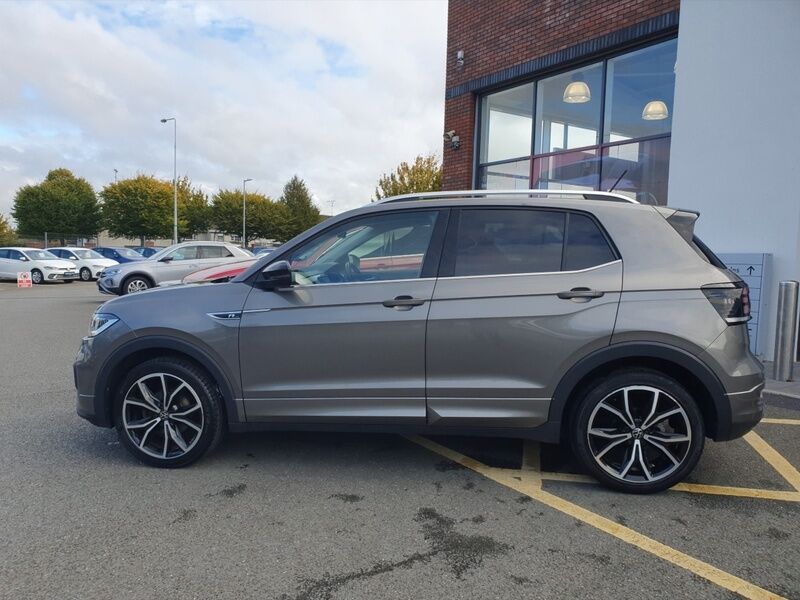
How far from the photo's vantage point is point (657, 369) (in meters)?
→ 3.45

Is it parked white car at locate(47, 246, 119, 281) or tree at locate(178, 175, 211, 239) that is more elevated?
tree at locate(178, 175, 211, 239)

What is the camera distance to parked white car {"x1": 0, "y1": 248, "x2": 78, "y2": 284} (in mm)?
22641

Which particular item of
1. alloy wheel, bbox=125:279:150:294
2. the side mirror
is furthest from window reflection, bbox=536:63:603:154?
alloy wheel, bbox=125:279:150:294

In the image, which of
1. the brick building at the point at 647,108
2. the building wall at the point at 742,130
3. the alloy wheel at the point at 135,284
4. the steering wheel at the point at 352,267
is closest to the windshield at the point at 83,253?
the alloy wheel at the point at 135,284

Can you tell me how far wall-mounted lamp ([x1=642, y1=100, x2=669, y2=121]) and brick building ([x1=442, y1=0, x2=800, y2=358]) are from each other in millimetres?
18

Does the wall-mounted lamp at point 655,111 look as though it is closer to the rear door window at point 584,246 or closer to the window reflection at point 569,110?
the window reflection at point 569,110

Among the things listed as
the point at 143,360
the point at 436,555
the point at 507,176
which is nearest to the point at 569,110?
the point at 507,176

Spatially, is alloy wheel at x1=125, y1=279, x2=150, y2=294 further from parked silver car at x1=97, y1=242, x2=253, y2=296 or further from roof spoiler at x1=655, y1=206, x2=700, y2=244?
roof spoiler at x1=655, y1=206, x2=700, y2=244

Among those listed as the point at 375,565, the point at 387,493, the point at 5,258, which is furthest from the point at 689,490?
the point at 5,258

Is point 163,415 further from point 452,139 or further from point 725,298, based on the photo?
point 452,139

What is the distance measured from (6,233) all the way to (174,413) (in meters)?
61.2

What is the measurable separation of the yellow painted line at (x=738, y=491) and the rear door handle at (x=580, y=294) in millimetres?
1292

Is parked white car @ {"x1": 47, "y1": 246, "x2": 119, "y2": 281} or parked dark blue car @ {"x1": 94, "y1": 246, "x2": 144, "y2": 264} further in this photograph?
parked dark blue car @ {"x1": 94, "y1": 246, "x2": 144, "y2": 264}

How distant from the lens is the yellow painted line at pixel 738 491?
136 inches
